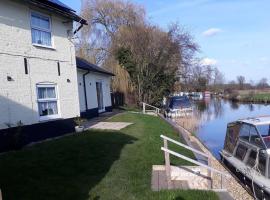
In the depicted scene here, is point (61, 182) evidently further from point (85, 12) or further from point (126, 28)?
point (85, 12)

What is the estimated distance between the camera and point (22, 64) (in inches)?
484

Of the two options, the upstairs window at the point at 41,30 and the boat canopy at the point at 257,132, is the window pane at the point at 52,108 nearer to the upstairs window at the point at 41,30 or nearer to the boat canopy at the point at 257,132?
the upstairs window at the point at 41,30

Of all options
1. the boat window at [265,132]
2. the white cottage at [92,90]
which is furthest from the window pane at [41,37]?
the boat window at [265,132]

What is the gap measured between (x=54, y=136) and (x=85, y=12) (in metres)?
33.4

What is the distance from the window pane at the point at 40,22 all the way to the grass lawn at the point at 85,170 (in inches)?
180

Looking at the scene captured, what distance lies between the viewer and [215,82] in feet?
353

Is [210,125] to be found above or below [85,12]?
below

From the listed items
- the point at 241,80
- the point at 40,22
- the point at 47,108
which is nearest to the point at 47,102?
the point at 47,108

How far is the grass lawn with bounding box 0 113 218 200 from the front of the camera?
21.8ft

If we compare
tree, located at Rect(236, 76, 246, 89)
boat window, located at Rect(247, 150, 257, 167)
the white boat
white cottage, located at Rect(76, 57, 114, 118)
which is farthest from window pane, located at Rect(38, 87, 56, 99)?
tree, located at Rect(236, 76, 246, 89)

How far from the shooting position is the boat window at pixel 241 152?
11.3 metres

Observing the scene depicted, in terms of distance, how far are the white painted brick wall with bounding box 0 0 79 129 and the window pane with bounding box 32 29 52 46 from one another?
Result: 0.27m

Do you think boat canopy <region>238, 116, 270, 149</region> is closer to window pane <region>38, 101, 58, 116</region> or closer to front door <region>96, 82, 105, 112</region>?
window pane <region>38, 101, 58, 116</region>

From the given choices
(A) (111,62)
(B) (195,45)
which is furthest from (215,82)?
(A) (111,62)
